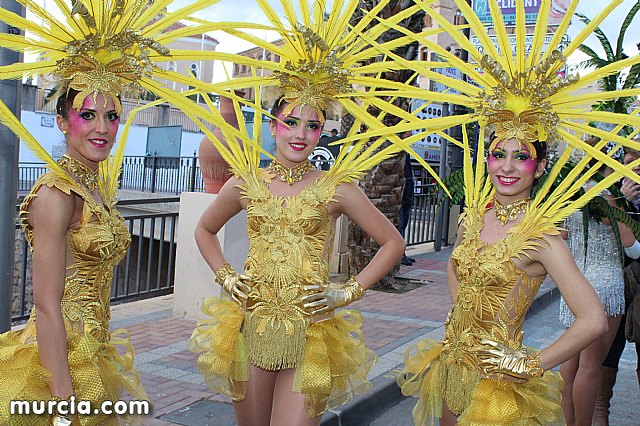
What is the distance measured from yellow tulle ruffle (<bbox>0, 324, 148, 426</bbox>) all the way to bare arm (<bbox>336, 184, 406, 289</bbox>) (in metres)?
1.32

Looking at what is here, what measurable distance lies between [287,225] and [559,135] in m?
1.36

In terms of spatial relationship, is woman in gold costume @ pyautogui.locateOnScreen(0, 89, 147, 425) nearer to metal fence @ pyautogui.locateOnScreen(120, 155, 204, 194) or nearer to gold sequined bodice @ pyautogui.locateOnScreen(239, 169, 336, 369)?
gold sequined bodice @ pyautogui.locateOnScreen(239, 169, 336, 369)

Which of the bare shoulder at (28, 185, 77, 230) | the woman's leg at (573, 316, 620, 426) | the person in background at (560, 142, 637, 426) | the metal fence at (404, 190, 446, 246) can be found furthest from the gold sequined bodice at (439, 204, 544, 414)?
the metal fence at (404, 190, 446, 246)

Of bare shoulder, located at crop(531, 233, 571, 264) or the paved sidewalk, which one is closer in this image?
bare shoulder, located at crop(531, 233, 571, 264)

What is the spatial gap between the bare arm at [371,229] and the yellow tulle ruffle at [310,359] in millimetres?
293

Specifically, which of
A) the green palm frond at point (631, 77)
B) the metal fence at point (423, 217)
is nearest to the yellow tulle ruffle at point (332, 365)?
the green palm frond at point (631, 77)

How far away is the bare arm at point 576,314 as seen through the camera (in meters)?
2.65

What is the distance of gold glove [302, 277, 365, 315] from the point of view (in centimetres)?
319

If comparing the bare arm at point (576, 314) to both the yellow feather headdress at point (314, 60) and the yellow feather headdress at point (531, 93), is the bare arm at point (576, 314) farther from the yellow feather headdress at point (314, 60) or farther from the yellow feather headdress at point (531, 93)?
the yellow feather headdress at point (314, 60)

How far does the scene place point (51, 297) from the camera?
8.11ft

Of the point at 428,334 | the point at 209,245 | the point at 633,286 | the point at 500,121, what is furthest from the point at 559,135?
the point at 428,334

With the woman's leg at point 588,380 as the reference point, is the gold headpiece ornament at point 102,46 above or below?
above

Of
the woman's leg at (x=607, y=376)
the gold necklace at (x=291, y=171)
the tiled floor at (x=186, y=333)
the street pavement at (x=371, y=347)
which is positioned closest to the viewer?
the gold necklace at (x=291, y=171)

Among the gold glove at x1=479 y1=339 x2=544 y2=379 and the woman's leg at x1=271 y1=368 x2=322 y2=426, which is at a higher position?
the gold glove at x1=479 y1=339 x2=544 y2=379
